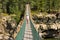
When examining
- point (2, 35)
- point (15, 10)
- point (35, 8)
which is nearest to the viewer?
point (2, 35)

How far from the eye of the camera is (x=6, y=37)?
31.8 m

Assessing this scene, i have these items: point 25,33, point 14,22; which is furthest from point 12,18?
point 25,33

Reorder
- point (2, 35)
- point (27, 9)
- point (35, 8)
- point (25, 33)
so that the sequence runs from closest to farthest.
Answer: point (25, 33), point (2, 35), point (27, 9), point (35, 8)

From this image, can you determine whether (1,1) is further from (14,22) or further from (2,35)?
(2,35)

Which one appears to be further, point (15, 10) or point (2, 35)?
point (15, 10)

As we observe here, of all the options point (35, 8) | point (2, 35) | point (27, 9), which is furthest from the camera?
point (35, 8)

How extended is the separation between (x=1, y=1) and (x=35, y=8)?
15.2ft

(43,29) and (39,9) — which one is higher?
(39,9)

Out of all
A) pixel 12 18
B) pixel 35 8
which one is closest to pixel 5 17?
pixel 12 18

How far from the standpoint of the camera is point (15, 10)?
3684cm

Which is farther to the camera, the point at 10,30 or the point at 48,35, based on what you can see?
the point at 48,35

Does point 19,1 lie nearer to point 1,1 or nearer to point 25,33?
point 1,1

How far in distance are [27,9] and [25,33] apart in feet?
23.1

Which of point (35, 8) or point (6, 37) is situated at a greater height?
point (35, 8)
